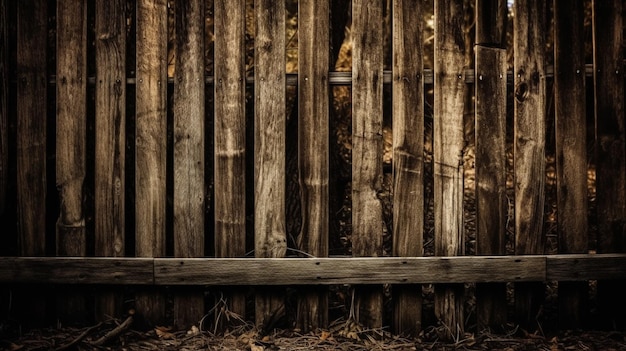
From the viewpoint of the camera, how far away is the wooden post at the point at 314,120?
2979 mm

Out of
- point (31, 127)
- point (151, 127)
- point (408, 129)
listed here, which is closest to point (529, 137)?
point (408, 129)

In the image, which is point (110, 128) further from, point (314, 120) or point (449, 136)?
point (449, 136)

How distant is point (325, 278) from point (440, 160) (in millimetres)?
980

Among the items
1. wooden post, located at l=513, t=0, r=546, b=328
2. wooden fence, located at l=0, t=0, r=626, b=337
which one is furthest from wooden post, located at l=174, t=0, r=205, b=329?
wooden post, located at l=513, t=0, r=546, b=328

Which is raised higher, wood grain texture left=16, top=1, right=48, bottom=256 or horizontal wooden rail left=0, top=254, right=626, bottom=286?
wood grain texture left=16, top=1, right=48, bottom=256

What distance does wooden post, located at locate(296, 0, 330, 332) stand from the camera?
2.98m

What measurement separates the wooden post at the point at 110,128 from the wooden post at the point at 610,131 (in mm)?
2865

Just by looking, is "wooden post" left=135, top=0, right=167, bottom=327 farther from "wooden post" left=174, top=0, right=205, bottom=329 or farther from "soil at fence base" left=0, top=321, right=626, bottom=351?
"soil at fence base" left=0, top=321, right=626, bottom=351

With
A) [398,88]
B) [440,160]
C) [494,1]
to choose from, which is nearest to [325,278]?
[440,160]

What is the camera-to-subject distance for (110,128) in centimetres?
304

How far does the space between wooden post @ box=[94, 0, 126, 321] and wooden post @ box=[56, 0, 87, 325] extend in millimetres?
94

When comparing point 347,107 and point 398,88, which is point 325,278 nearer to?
point 398,88

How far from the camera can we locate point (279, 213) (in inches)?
119

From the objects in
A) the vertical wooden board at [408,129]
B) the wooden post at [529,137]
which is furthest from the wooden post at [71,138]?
the wooden post at [529,137]
